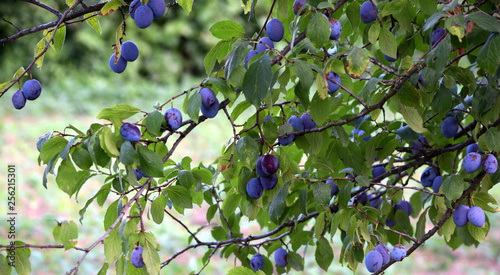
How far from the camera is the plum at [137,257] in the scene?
86 centimetres

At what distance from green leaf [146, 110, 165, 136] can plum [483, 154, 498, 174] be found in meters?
0.67

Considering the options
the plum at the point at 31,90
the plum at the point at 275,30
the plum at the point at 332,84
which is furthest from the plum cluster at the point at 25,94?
the plum at the point at 332,84

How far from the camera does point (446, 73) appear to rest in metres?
1.01

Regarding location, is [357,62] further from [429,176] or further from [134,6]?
[429,176]

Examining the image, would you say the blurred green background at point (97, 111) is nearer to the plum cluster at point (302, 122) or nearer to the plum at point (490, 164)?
the plum cluster at point (302, 122)

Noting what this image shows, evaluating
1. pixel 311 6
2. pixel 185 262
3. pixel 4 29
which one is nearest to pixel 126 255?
pixel 311 6

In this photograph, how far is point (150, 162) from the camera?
81cm

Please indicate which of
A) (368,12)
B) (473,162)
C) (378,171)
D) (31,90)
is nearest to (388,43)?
(368,12)

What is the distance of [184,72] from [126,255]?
7.12m

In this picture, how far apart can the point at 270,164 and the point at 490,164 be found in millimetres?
454

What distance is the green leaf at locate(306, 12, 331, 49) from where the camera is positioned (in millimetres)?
819

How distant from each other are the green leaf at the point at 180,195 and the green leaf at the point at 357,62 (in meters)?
0.38

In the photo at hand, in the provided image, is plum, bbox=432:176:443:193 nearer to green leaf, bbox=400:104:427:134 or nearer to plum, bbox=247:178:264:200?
green leaf, bbox=400:104:427:134

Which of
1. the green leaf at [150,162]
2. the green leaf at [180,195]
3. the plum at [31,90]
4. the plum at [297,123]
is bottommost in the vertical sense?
the plum at [297,123]
